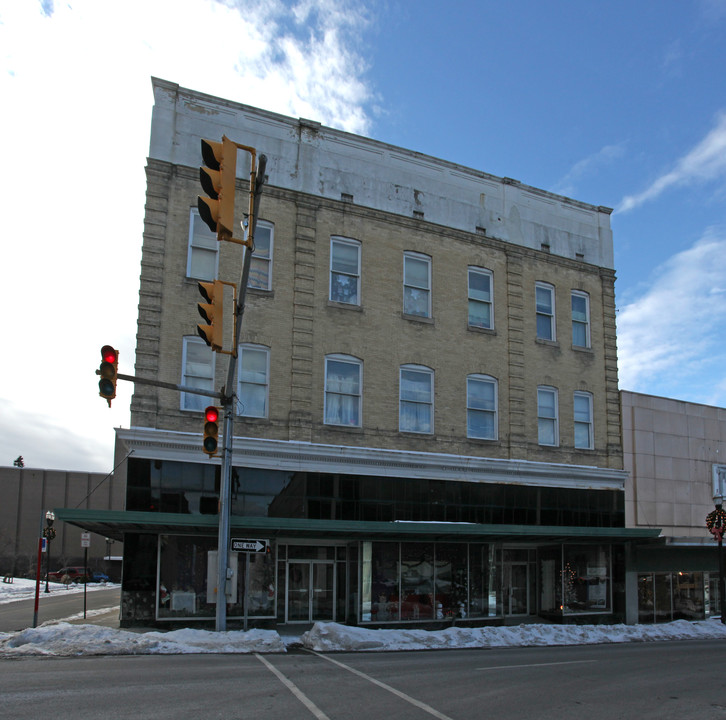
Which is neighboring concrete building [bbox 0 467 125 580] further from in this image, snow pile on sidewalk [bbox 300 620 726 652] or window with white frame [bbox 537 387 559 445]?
snow pile on sidewalk [bbox 300 620 726 652]

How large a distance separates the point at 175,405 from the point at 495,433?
10.5 m

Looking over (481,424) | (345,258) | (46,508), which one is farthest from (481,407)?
(46,508)

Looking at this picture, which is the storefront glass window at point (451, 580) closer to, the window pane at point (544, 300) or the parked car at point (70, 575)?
the window pane at point (544, 300)

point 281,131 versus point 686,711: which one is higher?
point 281,131

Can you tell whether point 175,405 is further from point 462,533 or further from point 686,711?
point 686,711

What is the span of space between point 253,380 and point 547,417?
1061 centimetres

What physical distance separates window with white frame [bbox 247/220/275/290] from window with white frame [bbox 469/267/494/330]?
7.18 m

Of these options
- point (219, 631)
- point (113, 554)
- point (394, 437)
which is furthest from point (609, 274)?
point (113, 554)

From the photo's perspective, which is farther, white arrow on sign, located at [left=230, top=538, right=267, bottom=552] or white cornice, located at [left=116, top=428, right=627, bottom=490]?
white cornice, located at [left=116, top=428, right=627, bottom=490]

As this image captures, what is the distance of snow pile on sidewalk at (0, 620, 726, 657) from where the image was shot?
15062 millimetres

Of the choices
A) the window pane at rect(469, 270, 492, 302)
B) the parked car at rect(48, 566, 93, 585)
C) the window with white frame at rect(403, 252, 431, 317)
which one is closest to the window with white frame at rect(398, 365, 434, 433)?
the window with white frame at rect(403, 252, 431, 317)

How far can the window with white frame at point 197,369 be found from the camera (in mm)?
20953

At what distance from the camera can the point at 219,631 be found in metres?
16.5

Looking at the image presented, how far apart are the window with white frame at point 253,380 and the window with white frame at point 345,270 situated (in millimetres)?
3035
